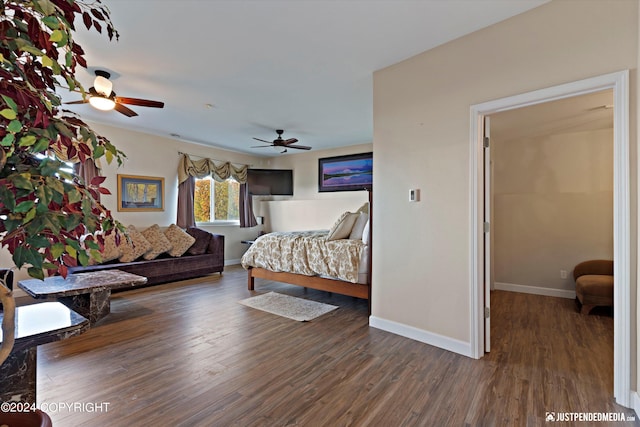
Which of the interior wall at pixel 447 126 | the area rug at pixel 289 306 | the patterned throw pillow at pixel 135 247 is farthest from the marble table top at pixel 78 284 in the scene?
the interior wall at pixel 447 126

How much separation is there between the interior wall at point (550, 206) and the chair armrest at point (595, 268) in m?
0.20

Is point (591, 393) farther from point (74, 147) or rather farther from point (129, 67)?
point (129, 67)

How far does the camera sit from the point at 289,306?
3895 mm

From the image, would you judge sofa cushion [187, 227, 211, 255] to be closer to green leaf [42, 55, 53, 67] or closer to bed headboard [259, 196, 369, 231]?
bed headboard [259, 196, 369, 231]

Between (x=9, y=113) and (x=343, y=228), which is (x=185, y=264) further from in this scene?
(x=9, y=113)

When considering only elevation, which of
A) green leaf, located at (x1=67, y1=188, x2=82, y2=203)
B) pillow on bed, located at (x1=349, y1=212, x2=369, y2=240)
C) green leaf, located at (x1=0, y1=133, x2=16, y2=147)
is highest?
green leaf, located at (x1=0, y1=133, x2=16, y2=147)

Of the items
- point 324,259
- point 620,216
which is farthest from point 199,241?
point 620,216

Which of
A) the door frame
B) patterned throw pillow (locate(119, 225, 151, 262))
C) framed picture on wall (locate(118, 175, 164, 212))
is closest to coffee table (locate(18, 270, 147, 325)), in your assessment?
patterned throw pillow (locate(119, 225, 151, 262))

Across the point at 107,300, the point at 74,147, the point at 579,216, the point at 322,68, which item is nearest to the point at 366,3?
the point at 322,68

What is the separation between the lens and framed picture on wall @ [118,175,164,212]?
5434 millimetres

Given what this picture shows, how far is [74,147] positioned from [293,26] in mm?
2154

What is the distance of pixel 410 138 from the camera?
298 cm

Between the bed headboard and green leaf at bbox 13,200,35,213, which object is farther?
the bed headboard

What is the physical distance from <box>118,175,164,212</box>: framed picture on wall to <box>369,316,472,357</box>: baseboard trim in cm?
461
